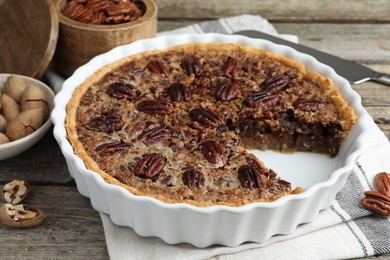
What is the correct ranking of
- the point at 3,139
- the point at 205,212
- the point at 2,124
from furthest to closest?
the point at 2,124 → the point at 3,139 → the point at 205,212

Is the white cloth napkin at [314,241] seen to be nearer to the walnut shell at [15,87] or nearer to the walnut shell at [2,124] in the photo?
the walnut shell at [2,124]

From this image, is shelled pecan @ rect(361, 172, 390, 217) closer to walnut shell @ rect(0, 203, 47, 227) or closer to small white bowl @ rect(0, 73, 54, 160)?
walnut shell @ rect(0, 203, 47, 227)

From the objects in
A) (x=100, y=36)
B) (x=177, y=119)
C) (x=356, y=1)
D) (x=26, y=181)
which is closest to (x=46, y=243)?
(x=26, y=181)

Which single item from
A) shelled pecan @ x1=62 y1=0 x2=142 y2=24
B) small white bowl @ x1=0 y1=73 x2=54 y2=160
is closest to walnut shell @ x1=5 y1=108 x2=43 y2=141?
small white bowl @ x1=0 y1=73 x2=54 y2=160

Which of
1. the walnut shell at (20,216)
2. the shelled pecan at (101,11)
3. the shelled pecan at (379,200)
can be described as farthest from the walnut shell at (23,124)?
the shelled pecan at (379,200)

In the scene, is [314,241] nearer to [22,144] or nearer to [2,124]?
[22,144]

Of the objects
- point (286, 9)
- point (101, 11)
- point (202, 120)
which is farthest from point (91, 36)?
point (286, 9)
